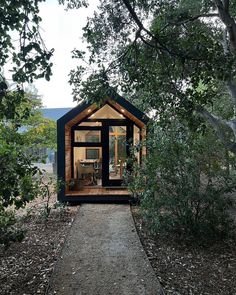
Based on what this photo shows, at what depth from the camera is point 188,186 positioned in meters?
5.11

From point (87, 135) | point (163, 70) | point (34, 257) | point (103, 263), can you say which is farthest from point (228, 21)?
point (87, 135)

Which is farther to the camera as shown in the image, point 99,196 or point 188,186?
point 99,196

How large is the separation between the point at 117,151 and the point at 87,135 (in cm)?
113

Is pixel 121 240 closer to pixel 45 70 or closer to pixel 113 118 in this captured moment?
pixel 45 70

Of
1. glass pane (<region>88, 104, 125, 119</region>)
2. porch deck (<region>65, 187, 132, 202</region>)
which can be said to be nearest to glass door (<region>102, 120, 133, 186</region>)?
glass pane (<region>88, 104, 125, 119</region>)

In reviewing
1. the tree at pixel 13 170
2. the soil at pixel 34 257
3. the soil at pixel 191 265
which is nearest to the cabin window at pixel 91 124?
the soil at pixel 34 257

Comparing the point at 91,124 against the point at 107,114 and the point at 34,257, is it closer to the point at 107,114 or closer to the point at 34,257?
the point at 107,114

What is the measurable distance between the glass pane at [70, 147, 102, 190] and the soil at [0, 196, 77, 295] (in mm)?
3292

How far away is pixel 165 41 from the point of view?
3590 millimetres

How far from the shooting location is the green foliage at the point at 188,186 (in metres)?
5.05

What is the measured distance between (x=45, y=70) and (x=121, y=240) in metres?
3.84

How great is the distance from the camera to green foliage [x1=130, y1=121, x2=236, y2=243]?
16.6 feet

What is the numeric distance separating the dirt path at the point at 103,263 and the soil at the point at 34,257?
0.57ft

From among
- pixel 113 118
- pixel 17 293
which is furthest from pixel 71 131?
pixel 17 293
